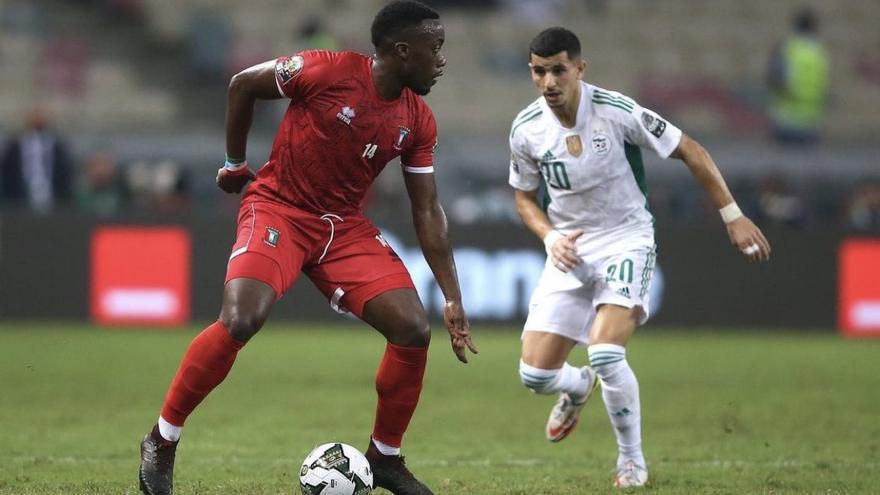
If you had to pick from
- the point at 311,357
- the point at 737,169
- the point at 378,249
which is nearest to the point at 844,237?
the point at 737,169

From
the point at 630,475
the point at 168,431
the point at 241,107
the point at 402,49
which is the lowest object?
the point at 630,475

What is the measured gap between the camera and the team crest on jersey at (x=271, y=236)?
6.54 meters

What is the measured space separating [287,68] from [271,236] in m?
0.75

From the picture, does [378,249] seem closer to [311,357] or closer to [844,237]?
[311,357]

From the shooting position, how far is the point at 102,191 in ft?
55.8

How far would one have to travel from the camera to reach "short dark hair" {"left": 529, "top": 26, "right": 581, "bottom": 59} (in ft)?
24.6

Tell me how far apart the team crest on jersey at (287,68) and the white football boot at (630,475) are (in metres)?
2.57

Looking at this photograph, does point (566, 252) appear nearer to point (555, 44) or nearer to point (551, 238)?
point (551, 238)

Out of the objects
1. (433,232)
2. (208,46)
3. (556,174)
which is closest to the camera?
(433,232)

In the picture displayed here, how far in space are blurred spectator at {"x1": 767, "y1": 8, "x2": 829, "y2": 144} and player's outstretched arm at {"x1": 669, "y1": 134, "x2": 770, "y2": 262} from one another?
13.2 m

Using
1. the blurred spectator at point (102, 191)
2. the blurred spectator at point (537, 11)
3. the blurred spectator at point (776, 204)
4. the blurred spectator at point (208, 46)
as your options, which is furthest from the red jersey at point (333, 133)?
the blurred spectator at point (537, 11)

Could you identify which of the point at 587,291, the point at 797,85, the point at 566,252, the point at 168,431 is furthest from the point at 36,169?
the point at 168,431

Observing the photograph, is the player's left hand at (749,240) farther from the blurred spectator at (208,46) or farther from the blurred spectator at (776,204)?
the blurred spectator at (208,46)

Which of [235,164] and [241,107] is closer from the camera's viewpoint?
[241,107]
